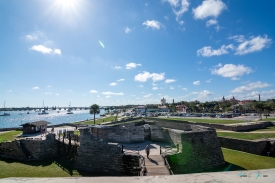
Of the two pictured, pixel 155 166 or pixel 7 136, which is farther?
pixel 7 136

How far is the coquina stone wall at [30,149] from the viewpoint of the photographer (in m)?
17.9

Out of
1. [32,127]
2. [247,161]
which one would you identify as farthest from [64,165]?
[247,161]

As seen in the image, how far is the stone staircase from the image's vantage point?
11.3 metres

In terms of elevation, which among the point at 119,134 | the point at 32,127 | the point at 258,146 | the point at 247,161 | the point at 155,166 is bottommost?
the point at 247,161

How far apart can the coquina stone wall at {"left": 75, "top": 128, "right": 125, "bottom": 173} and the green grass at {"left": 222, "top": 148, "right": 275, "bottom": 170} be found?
33.5ft

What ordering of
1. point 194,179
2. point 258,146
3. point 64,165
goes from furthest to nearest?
point 258,146
point 64,165
point 194,179

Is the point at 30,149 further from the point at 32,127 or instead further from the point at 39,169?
Result: the point at 32,127

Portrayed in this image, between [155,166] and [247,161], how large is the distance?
9.82 m

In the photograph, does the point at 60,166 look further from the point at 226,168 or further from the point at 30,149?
the point at 226,168

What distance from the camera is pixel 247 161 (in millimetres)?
16234

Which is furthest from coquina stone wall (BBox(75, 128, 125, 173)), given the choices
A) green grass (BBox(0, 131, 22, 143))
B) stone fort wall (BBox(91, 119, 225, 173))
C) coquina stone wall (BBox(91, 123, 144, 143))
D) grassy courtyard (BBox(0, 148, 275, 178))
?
green grass (BBox(0, 131, 22, 143))

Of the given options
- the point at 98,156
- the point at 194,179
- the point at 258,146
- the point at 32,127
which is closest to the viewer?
the point at 194,179

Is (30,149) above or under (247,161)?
above

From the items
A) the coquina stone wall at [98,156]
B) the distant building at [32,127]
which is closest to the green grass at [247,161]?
the coquina stone wall at [98,156]
